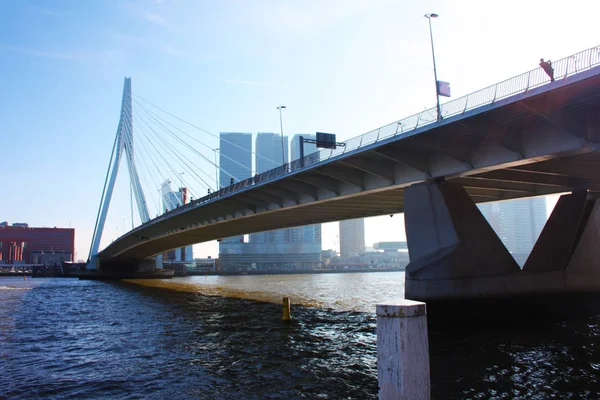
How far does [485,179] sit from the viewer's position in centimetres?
2442

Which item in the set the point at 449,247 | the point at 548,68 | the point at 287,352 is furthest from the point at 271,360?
the point at 548,68

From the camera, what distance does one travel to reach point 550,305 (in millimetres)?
22359

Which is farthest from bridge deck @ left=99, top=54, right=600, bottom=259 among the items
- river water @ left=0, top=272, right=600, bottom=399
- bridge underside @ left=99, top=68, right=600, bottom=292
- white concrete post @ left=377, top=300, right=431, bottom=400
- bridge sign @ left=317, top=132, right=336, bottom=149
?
white concrete post @ left=377, top=300, right=431, bottom=400

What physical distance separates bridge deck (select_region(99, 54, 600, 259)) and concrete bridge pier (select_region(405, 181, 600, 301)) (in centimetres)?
137

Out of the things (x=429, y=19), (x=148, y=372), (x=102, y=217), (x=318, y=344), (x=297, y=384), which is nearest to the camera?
(x=297, y=384)

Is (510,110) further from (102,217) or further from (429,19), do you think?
(102,217)

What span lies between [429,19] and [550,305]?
16.6 metres

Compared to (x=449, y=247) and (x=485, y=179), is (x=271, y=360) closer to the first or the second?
(x=449, y=247)

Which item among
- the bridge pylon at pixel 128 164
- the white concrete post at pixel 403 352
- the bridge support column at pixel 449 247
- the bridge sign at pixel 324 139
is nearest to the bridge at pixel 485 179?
the bridge support column at pixel 449 247

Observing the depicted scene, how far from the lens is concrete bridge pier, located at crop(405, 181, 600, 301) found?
66.6ft

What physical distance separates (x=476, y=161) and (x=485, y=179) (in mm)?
3510

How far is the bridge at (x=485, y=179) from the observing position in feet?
57.5

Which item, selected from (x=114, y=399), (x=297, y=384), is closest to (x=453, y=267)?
(x=297, y=384)

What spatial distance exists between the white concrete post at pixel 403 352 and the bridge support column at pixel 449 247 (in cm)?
1610
